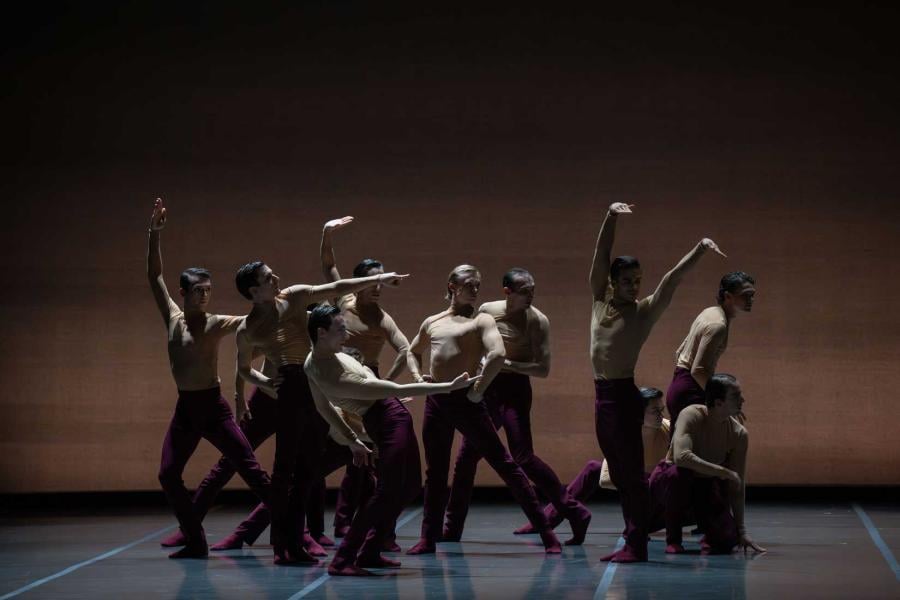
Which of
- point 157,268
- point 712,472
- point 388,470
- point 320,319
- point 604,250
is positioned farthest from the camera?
point 157,268

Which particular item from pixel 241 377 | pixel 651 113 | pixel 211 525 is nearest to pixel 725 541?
pixel 241 377

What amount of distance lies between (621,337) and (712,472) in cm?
79

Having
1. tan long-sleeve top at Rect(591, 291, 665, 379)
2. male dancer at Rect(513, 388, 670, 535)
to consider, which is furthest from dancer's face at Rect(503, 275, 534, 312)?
male dancer at Rect(513, 388, 670, 535)

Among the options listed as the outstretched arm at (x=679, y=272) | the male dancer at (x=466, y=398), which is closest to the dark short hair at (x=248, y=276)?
the male dancer at (x=466, y=398)

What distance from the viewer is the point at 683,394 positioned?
702 cm

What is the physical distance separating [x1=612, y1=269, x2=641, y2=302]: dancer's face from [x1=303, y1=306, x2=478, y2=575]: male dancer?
0.92m

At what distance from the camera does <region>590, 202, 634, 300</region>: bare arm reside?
5.91 m

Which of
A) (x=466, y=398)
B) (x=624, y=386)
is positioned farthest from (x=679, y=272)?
(x=466, y=398)

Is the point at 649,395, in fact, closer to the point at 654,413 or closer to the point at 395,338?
the point at 654,413

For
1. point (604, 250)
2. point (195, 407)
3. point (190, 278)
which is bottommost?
point (195, 407)

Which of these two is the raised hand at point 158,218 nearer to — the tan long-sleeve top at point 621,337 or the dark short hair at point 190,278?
the dark short hair at point 190,278

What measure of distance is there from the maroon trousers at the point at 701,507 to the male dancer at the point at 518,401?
0.44 m

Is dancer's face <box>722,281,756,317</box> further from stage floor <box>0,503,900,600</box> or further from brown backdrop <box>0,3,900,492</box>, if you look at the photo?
brown backdrop <box>0,3,900,492</box>

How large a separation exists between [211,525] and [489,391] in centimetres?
190
